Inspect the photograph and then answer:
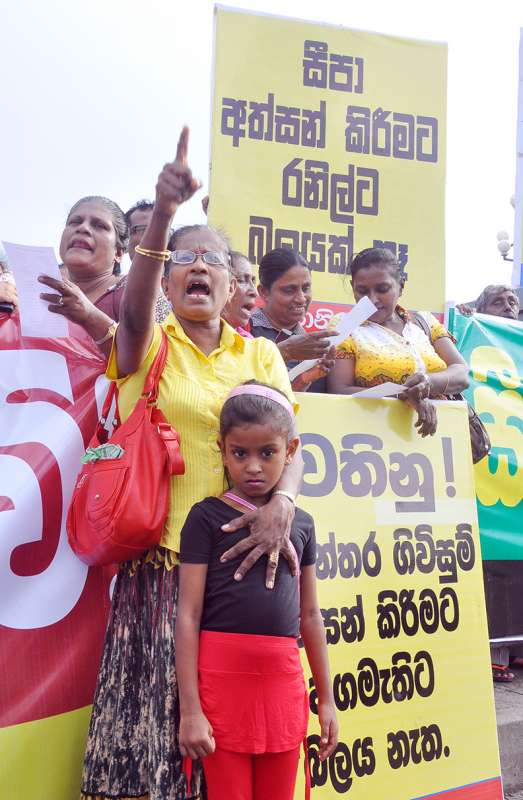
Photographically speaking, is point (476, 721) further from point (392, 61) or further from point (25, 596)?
point (392, 61)

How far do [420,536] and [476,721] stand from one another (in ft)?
2.08

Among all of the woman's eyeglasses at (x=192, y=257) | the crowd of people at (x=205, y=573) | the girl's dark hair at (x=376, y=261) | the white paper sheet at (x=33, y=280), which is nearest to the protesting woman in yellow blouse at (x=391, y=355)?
the girl's dark hair at (x=376, y=261)

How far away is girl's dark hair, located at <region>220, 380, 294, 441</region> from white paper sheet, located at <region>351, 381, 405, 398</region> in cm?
88

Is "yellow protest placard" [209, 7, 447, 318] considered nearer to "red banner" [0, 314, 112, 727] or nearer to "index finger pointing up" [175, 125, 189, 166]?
"red banner" [0, 314, 112, 727]

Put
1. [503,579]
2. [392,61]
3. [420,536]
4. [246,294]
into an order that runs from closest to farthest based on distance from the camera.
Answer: [420,536] → [246,294] → [503,579] → [392,61]

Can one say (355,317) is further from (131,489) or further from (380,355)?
(131,489)

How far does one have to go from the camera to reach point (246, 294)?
327cm

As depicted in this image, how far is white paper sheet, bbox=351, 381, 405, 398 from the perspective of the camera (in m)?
2.69

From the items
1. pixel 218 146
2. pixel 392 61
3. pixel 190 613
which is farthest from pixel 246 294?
pixel 392 61

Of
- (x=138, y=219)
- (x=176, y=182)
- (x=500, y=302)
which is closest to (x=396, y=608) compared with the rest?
(x=176, y=182)

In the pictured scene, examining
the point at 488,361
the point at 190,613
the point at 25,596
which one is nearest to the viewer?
the point at 190,613

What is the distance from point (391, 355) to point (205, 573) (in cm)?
144

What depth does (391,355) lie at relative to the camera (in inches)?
117

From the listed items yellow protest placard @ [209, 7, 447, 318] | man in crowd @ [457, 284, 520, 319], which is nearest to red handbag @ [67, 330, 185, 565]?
yellow protest placard @ [209, 7, 447, 318]
